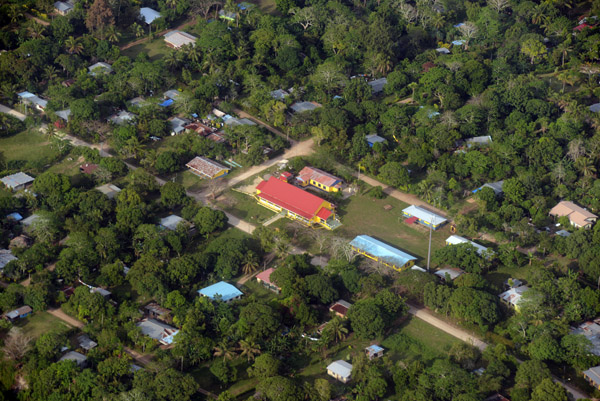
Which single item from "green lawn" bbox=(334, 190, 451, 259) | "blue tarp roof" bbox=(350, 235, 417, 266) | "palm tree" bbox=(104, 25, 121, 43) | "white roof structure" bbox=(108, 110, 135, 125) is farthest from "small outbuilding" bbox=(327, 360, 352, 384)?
"palm tree" bbox=(104, 25, 121, 43)

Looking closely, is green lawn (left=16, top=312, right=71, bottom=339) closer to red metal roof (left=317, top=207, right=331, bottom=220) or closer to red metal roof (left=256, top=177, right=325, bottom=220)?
red metal roof (left=256, top=177, right=325, bottom=220)

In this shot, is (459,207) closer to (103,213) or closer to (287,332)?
(287,332)

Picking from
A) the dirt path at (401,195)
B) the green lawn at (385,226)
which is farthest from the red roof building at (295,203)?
the dirt path at (401,195)

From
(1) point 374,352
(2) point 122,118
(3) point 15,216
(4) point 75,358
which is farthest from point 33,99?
(1) point 374,352

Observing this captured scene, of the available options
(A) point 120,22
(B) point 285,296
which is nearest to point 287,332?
(B) point 285,296

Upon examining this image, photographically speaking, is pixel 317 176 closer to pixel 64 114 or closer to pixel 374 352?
pixel 374 352

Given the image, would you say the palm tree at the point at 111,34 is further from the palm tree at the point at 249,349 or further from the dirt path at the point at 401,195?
the palm tree at the point at 249,349
